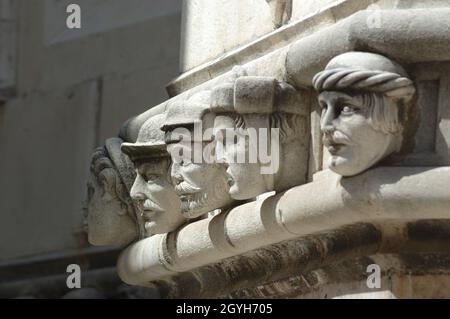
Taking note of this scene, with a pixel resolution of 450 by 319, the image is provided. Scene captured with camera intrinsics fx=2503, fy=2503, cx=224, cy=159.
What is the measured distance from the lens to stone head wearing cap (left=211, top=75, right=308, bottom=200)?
→ 501 centimetres

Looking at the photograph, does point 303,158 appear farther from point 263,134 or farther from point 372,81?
point 372,81

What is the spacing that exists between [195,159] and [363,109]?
0.54 m

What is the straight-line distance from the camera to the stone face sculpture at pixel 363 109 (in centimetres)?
474

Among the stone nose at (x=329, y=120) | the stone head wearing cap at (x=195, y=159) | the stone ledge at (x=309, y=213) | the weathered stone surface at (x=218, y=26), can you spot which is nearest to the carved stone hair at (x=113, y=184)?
the stone ledge at (x=309, y=213)

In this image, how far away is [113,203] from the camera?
570cm

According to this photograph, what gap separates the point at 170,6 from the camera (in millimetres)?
7504

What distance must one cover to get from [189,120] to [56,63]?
9.01 feet

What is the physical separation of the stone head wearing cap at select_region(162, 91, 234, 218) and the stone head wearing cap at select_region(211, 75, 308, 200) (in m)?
0.08

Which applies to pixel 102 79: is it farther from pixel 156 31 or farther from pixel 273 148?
pixel 273 148

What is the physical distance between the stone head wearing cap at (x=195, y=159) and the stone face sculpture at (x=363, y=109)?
414 millimetres

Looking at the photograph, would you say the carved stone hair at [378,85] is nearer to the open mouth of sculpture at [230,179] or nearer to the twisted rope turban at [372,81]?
the twisted rope turban at [372,81]

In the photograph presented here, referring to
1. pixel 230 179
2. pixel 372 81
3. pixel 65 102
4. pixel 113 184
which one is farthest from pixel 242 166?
pixel 65 102
